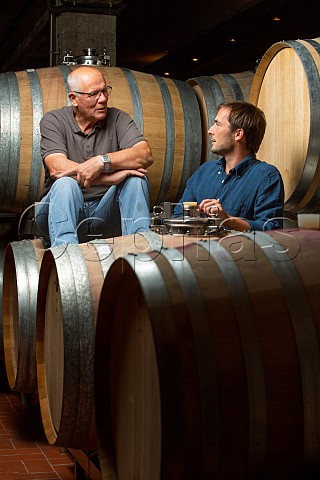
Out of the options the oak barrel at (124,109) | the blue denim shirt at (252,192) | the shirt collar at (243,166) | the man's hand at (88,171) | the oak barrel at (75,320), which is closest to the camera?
the oak barrel at (75,320)

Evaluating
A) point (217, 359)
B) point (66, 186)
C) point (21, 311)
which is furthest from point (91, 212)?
point (217, 359)

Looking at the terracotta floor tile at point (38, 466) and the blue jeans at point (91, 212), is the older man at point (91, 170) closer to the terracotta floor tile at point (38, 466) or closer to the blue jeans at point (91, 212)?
the blue jeans at point (91, 212)

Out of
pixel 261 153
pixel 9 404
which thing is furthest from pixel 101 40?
pixel 9 404

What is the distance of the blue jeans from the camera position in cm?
363

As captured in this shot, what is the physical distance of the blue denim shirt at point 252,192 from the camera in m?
3.44

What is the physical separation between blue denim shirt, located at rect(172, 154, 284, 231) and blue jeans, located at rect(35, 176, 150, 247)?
0.62ft

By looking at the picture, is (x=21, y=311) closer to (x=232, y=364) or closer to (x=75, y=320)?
(x=75, y=320)

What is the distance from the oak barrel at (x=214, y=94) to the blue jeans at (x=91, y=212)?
1.16m

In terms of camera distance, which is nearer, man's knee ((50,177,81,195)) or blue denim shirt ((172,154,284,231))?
blue denim shirt ((172,154,284,231))

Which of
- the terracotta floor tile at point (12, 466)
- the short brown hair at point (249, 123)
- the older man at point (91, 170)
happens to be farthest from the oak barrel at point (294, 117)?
the terracotta floor tile at point (12, 466)

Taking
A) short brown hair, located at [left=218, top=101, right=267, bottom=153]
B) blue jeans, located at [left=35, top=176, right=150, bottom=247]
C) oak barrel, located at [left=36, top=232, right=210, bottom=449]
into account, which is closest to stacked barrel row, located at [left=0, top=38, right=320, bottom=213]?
short brown hair, located at [left=218, top=101, right=267, bottom=153]

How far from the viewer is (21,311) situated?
364 centimetres

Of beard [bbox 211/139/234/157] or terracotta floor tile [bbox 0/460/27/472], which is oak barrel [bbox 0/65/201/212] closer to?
beard [bbox 211/139/234/157]

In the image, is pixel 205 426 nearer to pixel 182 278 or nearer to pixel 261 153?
pixel 182 278
